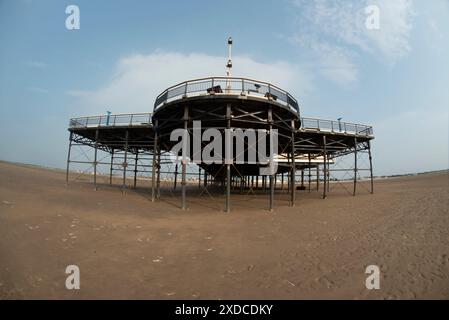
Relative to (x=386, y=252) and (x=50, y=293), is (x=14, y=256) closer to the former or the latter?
(x=50, y=293)

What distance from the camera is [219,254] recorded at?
25.2 feet

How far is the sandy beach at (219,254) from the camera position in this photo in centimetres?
534

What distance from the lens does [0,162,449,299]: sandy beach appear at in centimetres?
534
